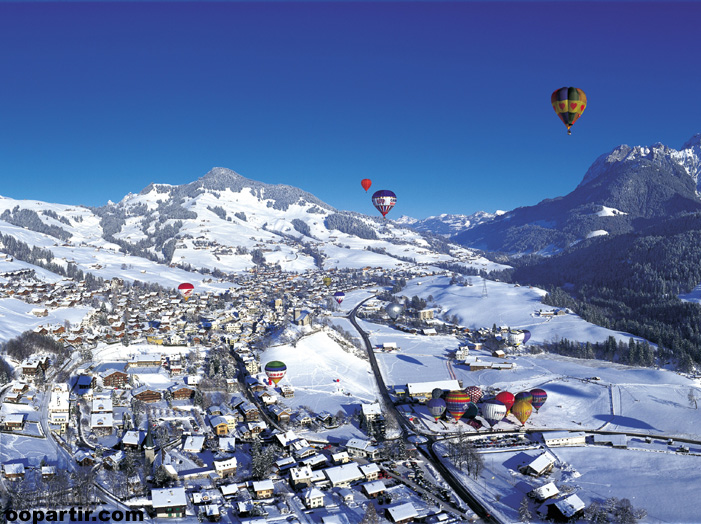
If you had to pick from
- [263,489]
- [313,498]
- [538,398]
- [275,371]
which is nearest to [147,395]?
[275,371]

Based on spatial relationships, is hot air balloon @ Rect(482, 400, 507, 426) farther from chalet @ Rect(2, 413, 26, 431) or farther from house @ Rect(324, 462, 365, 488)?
chalet @ Rect(2, 413, 26, 431)

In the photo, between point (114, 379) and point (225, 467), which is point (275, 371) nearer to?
point (114, 379)

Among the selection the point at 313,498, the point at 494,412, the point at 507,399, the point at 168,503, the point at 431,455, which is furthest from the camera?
the point at 507,399

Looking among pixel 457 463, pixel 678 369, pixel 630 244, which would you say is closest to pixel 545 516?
pixel 457 463

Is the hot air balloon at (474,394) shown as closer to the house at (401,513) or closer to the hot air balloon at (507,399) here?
the hot air balloon at (507,399)

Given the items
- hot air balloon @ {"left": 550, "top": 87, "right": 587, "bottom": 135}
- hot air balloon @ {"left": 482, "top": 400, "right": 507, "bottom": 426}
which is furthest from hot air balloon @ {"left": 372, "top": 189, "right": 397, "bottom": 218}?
hot air balloon @ {"left": 482, "top": 400, "right": 507, "bottom": 426}

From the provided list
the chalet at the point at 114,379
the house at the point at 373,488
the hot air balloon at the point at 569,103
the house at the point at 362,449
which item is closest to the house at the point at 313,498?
the house at the point at 373,488
